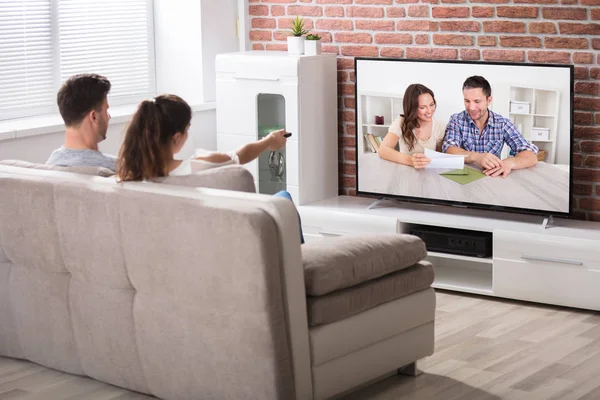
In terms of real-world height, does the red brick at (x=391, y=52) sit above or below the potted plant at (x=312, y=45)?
below

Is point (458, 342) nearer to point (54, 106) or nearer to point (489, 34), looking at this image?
point (489, 34)

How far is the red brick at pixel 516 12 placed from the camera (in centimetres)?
500

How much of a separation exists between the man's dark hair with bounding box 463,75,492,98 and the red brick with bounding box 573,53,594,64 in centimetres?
43

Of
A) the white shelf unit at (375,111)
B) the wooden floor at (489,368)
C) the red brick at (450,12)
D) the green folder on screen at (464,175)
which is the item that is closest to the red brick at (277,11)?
the white shelf unit at (375,111)

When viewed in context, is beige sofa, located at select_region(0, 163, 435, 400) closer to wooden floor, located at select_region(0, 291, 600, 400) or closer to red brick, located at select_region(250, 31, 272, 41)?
wooden floor, located at select_region(0, 291, 600, 400)

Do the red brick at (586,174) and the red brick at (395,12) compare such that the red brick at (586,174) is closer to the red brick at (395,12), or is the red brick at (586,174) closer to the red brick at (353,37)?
the red brick at (395,12)

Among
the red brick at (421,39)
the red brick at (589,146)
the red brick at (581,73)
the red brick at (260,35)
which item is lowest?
the red brick at (589,146)

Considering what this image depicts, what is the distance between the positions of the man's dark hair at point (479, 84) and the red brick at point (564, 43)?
1.21ft

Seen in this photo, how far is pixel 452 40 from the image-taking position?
5297 mm

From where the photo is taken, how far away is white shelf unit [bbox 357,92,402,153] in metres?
5.28

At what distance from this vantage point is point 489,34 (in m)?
5.16

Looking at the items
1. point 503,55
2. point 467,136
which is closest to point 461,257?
point 467,136

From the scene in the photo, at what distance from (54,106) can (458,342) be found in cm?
281

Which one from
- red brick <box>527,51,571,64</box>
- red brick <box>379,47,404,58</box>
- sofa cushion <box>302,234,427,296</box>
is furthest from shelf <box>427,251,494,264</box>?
sofa cushion <box>302,234,427,296</box>
